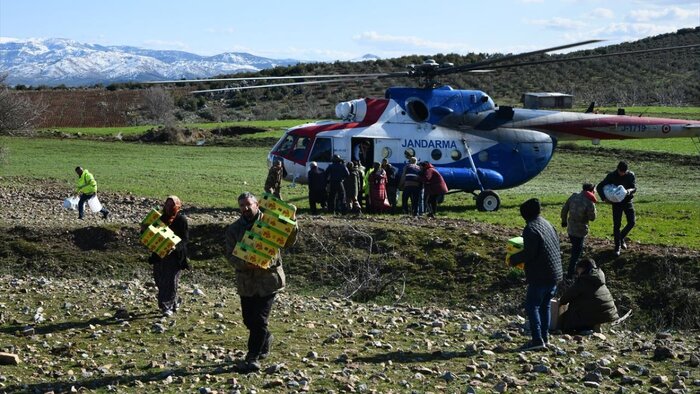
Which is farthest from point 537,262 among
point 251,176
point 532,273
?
point 251,176

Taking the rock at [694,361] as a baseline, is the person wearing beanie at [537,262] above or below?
above

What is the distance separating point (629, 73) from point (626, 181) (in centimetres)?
8230

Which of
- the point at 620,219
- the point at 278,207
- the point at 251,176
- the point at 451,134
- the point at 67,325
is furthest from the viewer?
the point at 251,176

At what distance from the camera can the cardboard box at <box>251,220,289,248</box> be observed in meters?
11.4

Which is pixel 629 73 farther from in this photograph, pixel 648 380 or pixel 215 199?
pixel 648 380

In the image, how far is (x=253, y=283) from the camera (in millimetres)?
11578

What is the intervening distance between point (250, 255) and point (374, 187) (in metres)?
15.1

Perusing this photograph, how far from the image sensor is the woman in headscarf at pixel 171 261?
1459 centimetres

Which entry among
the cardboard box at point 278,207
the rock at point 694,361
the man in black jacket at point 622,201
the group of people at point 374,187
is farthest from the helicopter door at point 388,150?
Result: the cardboard box at point 278,207

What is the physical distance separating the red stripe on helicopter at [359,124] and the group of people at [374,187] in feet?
4.80

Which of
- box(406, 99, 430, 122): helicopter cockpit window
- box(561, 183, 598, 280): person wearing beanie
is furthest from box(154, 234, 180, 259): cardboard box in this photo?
box(406, 99, 430, 122): helicopter cockpit window

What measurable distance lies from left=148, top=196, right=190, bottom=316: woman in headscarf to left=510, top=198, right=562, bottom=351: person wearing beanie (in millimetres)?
4908

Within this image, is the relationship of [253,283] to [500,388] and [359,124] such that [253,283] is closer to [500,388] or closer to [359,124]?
[500,388]

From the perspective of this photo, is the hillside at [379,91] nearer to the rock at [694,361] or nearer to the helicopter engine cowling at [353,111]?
the helicopter engine cowling at [353,111]
